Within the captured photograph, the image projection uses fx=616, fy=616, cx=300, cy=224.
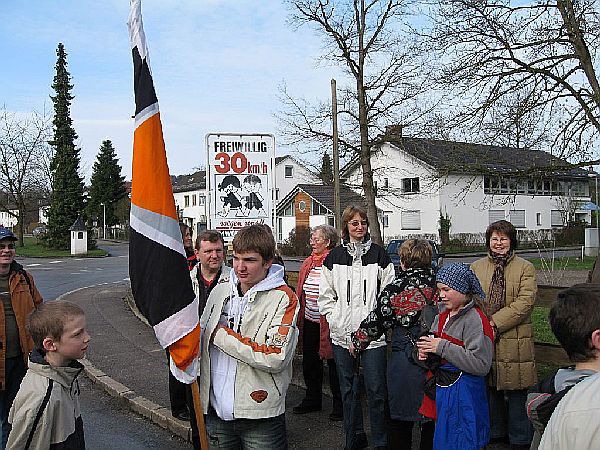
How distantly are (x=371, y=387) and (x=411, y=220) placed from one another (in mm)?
41030

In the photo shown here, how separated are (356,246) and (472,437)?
182cm

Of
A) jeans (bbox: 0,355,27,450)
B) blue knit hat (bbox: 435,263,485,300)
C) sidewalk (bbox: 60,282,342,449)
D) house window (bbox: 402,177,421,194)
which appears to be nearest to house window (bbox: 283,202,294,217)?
house window (bbox: 402,177,421,194)

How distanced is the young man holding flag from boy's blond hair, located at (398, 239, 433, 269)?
139 centimetres

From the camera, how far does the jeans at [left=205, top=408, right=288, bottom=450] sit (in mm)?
3393

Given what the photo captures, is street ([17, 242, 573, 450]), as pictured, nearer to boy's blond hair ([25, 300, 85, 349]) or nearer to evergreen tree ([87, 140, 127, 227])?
boy's blond hair ([25, 300, 85, 349])

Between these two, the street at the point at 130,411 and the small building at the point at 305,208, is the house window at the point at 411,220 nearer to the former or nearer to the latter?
the small building at the point at 305,208

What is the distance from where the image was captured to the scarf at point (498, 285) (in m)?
5.07

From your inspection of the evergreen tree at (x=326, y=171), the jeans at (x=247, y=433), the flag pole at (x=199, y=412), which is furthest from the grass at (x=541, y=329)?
the evergreen tree at (x=326, y=171)

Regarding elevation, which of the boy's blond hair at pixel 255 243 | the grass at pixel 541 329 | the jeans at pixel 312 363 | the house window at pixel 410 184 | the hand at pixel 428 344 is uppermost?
the house window at pixel 410 184

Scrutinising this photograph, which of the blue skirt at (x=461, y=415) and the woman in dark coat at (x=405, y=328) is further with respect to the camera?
the woman in dark coat at (x=405, y=328)

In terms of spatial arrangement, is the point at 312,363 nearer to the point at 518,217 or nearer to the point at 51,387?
the point at 51,387

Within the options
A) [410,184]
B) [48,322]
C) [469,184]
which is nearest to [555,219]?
[410,184]

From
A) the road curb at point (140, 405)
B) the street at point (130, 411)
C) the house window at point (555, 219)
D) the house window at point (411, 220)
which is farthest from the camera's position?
the house window at point (555, 219)

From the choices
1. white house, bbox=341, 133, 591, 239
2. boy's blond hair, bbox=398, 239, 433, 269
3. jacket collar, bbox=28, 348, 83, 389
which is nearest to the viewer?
jacket collar, bbox=28, 348, 83, 389
